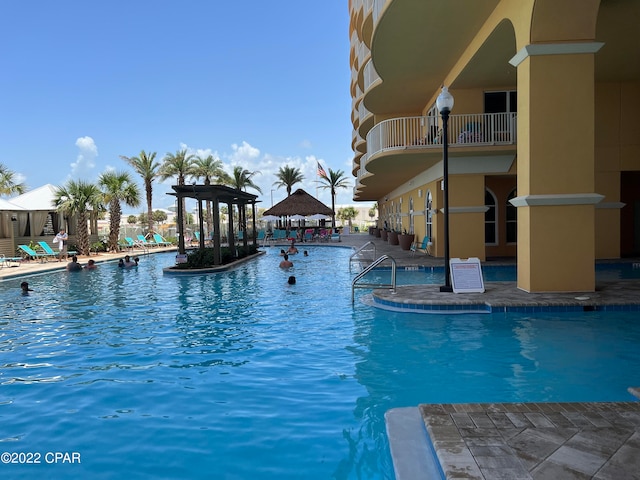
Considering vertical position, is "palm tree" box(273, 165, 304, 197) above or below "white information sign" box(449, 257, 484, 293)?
above

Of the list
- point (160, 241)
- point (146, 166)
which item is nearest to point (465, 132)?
point (160, 241)

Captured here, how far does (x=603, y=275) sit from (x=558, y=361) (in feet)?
25.2

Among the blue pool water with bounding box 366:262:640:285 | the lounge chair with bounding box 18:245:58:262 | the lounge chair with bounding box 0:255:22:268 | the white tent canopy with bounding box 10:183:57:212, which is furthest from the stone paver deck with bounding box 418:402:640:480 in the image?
the white tent canopy with bounding box 10:183:57:212

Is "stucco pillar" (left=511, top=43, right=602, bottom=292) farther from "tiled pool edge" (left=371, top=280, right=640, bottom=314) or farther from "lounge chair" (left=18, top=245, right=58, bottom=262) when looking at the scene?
"lounge chair" (left=18, top=245, right=58, bottom=262)

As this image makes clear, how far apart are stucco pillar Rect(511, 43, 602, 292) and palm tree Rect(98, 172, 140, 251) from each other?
81.2 ft

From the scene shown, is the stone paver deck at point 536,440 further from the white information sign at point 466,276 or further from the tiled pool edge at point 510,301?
the white information sign at point 466,276

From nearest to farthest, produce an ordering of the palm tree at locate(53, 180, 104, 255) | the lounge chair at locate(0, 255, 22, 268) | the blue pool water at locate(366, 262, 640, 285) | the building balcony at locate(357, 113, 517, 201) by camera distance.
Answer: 1. the blue pool water at locate(366, 262, 640, 285)
2. the building balcony at locate(357, 113, 517, 201)
3. the lounge chair at locate(0, 255, 22, 268)
4. the palm tree at locate(53, 180, 104, 255)

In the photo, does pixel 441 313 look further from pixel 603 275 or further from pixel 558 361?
pixel 603 275

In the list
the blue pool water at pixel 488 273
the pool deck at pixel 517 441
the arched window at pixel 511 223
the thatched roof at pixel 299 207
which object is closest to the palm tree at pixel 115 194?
the thatched roof at pixel 299 207

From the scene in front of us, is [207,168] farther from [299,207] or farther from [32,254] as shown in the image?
[32,254]

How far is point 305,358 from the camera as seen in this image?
5.92 m

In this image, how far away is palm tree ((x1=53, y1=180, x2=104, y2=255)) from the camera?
23750 mm

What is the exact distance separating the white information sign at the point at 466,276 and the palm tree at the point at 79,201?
2148cm

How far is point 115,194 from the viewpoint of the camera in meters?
27.2
